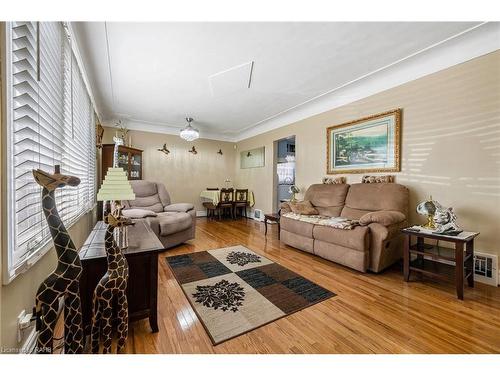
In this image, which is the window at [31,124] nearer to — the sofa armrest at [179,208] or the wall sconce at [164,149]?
the sofa armrest at [179,208]

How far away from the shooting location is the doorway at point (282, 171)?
5.09 metres

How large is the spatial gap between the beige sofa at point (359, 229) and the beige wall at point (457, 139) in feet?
1.11

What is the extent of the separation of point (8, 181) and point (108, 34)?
1.90 metres

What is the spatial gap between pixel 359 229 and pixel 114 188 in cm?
234

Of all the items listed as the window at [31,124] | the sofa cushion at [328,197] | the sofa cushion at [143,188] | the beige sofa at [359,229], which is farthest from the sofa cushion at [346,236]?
the sofa cushion at [143,188]

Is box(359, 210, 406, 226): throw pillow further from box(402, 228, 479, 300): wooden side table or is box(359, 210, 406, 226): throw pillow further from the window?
the window

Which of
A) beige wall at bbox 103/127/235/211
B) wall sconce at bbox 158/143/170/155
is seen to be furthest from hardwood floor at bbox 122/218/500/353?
wall sconce at bbox 158/143/170/155

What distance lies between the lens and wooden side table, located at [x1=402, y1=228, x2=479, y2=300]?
1.82 m

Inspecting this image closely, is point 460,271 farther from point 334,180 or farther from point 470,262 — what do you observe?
point 334,180

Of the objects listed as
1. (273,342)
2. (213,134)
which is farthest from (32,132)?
(213,134)

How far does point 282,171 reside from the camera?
5816 millimetres

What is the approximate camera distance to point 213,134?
19.9ft

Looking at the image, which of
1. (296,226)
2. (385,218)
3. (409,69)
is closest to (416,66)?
(409,69)
